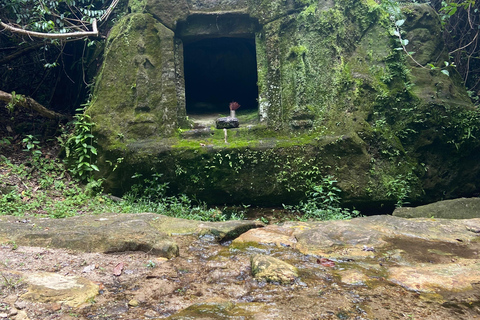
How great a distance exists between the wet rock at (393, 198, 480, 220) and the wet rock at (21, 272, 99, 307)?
3.74 m

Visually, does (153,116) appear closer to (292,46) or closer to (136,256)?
(292,46)

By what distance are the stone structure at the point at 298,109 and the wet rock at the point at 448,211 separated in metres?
0.55

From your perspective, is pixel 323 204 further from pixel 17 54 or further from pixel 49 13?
pixel 17 54

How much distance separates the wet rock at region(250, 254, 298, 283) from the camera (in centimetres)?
237

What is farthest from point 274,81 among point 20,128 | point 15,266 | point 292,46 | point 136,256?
point 20,128

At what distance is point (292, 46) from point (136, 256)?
417 centimetres

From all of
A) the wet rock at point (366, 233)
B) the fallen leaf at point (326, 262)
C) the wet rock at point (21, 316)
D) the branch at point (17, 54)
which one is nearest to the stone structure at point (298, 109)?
the wet rock at point (366, 233)

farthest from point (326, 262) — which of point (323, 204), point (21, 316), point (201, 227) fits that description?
point (323, 204)

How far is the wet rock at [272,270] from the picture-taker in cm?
237

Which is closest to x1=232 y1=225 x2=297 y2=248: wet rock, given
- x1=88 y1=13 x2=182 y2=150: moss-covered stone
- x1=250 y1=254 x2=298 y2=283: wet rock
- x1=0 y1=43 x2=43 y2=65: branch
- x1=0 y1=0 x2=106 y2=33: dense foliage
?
x1=250 y1=254 x2=298 y2=283: wet rock

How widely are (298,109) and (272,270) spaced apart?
3.36 m

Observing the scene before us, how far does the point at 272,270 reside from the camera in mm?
2428

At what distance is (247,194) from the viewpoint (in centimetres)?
512

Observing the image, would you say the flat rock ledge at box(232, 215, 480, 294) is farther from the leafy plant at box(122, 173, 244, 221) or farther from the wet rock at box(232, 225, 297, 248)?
the leafy plant at box(122, 173, 244, 221)
